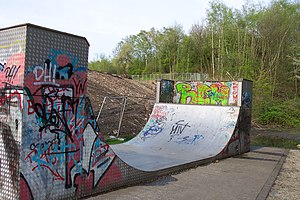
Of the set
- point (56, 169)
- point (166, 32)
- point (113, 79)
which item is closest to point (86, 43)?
point (56, 169)

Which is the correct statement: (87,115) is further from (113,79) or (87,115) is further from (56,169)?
(113,79)

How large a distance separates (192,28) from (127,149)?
90.9 ft

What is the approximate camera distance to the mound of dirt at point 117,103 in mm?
14828

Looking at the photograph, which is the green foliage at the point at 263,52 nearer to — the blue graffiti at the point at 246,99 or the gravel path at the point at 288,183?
the blue graffiti at the point at 246,99

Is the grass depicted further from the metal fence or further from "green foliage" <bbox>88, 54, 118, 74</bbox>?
"green foliage" <bbox>88, 54, 118, 74</bbox>

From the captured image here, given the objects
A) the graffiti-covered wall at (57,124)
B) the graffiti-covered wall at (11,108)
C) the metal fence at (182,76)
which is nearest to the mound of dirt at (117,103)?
the metal fence at (182,76)

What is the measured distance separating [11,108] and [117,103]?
1360cm

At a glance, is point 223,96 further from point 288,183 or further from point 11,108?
point 11,108

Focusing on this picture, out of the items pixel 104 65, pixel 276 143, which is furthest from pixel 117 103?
pixel 104 65

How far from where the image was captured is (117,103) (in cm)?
1766

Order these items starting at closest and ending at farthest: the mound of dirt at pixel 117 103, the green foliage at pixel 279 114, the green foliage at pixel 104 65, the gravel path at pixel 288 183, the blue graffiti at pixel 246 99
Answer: the gravel path at pixel 288 183 < the blue graffiti at pixel 246 99 < the mound of dirt at pixel 117 103 < the green foliage at pixel 279 114 < the green foliage at pixel 104 65

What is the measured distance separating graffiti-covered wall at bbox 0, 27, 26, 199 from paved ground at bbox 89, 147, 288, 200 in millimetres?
1347

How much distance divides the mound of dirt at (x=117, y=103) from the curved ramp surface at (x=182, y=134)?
2.39 meters

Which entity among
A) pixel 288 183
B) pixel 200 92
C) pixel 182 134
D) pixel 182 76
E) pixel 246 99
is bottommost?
pixel 288 183
